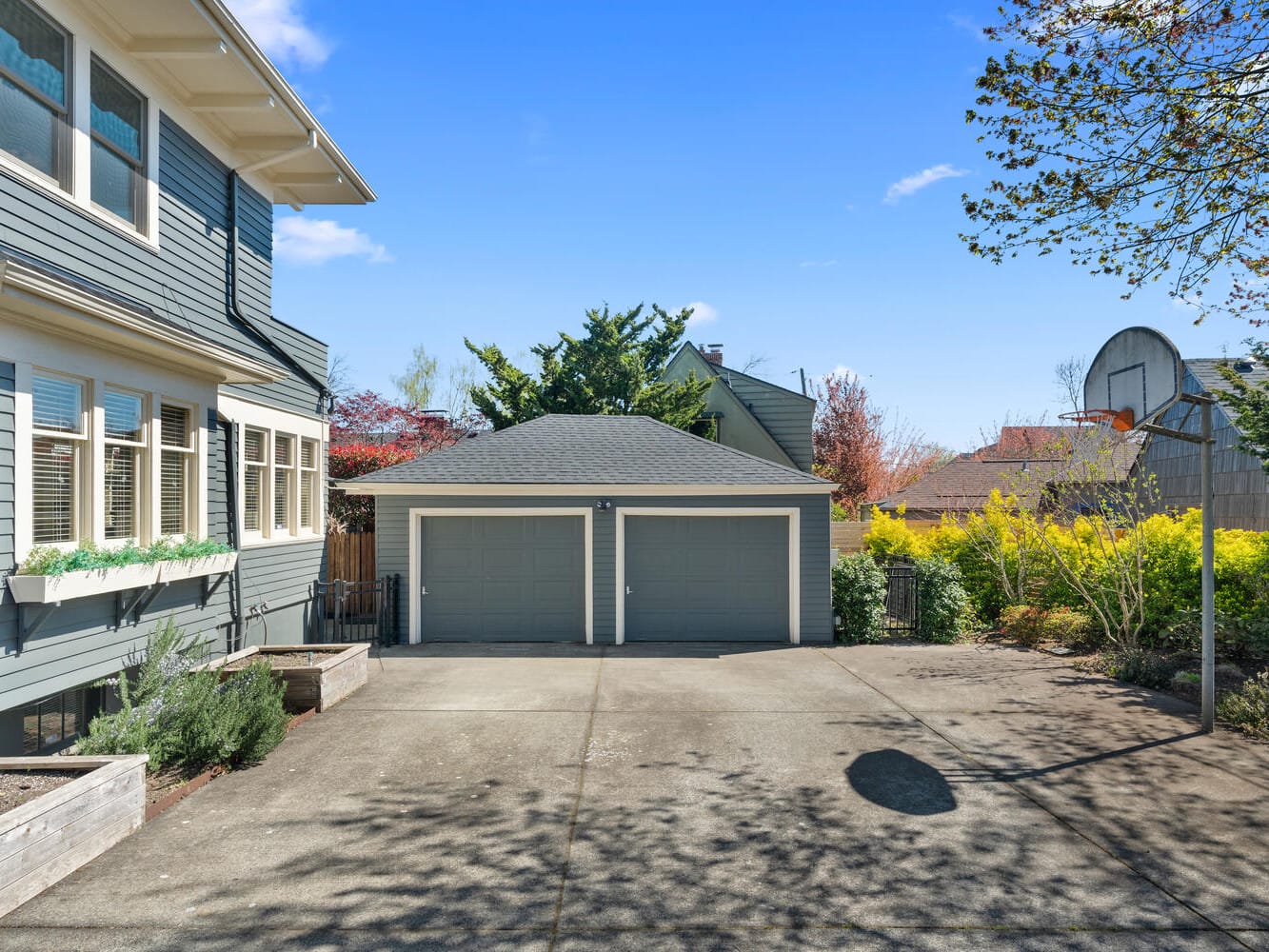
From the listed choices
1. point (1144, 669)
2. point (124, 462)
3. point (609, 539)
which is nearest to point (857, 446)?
point (609, 539)

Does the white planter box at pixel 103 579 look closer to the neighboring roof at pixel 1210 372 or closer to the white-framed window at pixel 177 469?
the white-framed window at pixel 177 469

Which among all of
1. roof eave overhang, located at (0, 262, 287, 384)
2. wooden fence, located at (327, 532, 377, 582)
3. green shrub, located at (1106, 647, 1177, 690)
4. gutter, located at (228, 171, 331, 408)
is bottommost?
green shrub, located at (1106, 647, 1177, 690)

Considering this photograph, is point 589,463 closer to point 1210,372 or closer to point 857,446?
point 1210,372

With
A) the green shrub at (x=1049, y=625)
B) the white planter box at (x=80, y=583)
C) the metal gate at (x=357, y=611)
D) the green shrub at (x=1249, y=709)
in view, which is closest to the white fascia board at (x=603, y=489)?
the metal gate at (x=357, y=611)

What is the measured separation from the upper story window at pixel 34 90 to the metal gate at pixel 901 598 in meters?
11.7

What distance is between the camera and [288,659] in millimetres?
8438

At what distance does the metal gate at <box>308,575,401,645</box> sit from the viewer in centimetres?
1138

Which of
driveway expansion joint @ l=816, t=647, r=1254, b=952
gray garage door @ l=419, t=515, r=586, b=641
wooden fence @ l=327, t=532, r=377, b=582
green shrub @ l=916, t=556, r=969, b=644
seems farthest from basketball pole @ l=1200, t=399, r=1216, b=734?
wooden fence @ l=327, t=532, r=377, b=582

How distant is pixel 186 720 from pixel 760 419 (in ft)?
54.6

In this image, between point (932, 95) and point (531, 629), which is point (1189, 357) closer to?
point (932, 95)

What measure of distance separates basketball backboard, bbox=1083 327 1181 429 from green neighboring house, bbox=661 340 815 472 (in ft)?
40.1

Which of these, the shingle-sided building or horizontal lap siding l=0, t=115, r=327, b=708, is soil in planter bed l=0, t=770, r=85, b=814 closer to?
horizontal lap siding l=0, t=115, r=327, b=708

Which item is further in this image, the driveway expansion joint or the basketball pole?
the basketball pole

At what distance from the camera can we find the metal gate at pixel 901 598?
1274cm
